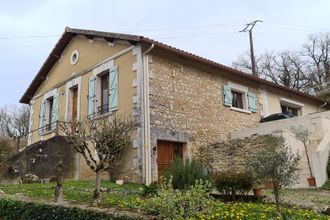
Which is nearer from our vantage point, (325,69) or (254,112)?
(254,112)

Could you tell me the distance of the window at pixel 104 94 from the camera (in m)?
13.0

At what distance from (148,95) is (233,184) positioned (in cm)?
488

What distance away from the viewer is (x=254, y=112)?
15547 millimetres

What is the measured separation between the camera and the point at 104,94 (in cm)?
1343

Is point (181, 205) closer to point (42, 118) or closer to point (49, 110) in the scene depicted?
point (42, 118)

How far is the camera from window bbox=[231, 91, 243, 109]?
49.7 feet

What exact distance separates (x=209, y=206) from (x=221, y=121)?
902 cm

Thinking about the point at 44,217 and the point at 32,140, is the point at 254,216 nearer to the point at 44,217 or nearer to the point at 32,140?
the point at 44,217

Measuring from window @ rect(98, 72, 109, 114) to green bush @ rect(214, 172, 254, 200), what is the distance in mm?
6471

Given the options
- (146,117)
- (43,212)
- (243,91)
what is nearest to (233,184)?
(43,212)

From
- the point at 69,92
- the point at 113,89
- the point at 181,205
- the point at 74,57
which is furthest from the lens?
the point at 74,57

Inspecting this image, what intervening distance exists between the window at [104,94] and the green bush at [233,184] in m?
6.47

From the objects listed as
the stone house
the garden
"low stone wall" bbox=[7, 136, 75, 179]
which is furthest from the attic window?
the garden

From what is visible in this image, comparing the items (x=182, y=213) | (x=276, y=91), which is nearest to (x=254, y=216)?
(x=182, y=213)
